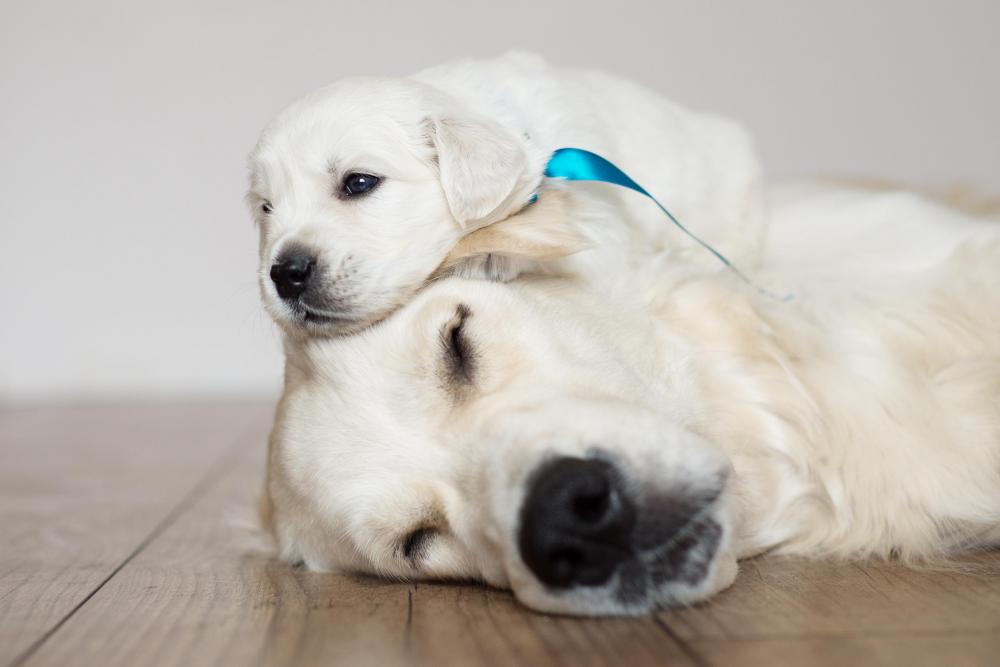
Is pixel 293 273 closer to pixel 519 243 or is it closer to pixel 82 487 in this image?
pixel 519 243

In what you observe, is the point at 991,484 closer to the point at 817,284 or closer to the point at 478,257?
the point at 817,284

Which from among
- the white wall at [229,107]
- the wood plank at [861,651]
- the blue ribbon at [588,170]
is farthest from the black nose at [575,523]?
the white wall at [229,107]

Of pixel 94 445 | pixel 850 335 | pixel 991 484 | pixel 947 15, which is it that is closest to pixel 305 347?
pixel 850 335

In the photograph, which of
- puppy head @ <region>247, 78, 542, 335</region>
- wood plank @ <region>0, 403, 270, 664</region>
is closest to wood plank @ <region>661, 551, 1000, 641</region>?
puppy head @ <region>247, 78, 542, 335</region>

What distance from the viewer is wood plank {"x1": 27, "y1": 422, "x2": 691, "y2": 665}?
1.04 meters

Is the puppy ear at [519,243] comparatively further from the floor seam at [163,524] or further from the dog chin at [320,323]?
the floor seam at [163,524]

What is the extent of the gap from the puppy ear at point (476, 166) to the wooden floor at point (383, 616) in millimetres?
523

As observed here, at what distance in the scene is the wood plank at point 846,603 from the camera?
1.04 meters

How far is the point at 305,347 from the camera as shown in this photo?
4.88ft

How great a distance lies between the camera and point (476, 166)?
156 cm

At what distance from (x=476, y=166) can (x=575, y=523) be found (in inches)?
25.1

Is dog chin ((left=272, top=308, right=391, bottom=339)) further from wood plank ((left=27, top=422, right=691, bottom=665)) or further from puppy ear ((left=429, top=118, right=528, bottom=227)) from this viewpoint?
wood plank ((left=27, top=422, right=691, bottom=665))

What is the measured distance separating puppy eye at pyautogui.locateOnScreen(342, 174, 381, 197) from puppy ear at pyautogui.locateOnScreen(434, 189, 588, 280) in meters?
0.21

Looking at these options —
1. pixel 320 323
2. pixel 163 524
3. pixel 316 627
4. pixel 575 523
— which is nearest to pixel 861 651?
pixel 575 523
